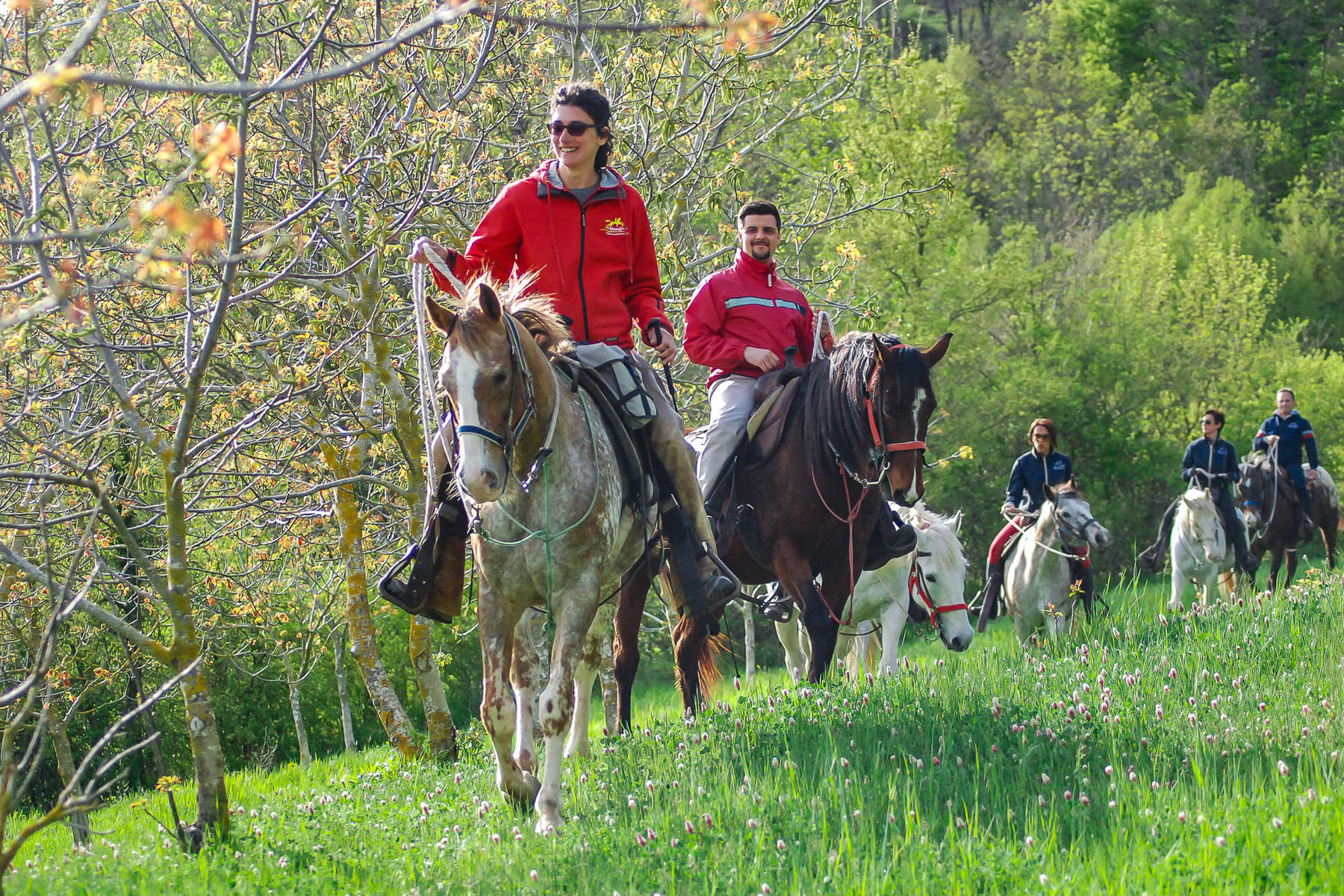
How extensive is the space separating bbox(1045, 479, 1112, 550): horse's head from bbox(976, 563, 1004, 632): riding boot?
145 cm

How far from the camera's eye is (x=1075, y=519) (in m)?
11.9

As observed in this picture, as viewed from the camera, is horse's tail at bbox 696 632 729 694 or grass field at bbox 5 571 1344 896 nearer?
grass field at bbox 5 571 1344 896

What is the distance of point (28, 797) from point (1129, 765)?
738 inches

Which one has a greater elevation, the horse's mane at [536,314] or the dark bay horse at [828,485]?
the horse's mane at [536,314]

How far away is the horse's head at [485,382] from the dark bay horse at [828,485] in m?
2.88

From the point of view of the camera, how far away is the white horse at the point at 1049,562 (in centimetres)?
1190

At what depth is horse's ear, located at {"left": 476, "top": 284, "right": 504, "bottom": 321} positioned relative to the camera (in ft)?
18.2

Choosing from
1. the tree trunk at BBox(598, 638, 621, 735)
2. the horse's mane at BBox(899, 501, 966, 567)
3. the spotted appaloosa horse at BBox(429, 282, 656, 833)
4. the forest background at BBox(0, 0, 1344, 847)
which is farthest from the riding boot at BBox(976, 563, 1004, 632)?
the spotted appaloosa horse at BBox(429, 282, 656, 833)

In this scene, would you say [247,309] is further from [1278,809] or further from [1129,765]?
[1278,809]

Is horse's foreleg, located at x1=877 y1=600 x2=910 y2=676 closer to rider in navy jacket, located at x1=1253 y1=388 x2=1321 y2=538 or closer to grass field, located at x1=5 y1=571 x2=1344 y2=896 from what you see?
grass field, located at x1=5 y1=571 x2=1344 y2=896

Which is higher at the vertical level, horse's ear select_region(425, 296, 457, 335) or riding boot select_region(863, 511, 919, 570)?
horse's ear select_region(425, 296, 457, 335)

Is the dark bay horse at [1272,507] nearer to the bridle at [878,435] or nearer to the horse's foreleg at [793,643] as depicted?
the horse's foreleg at [793,643]

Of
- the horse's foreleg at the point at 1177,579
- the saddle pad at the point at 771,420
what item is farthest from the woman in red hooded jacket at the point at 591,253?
the horse's foreleg at the point at 1177,579

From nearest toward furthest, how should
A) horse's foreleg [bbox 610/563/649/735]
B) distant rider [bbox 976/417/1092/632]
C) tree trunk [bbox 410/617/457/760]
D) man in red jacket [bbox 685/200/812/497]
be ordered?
1. horse's foreleg [bbox 610/563/649/735]
2. man in red jacket [bbox 685/200/812/497]
3. tree trunk [bbox 410/617/457/760]
4. distant rider [bbox 976/417/1092/632]
